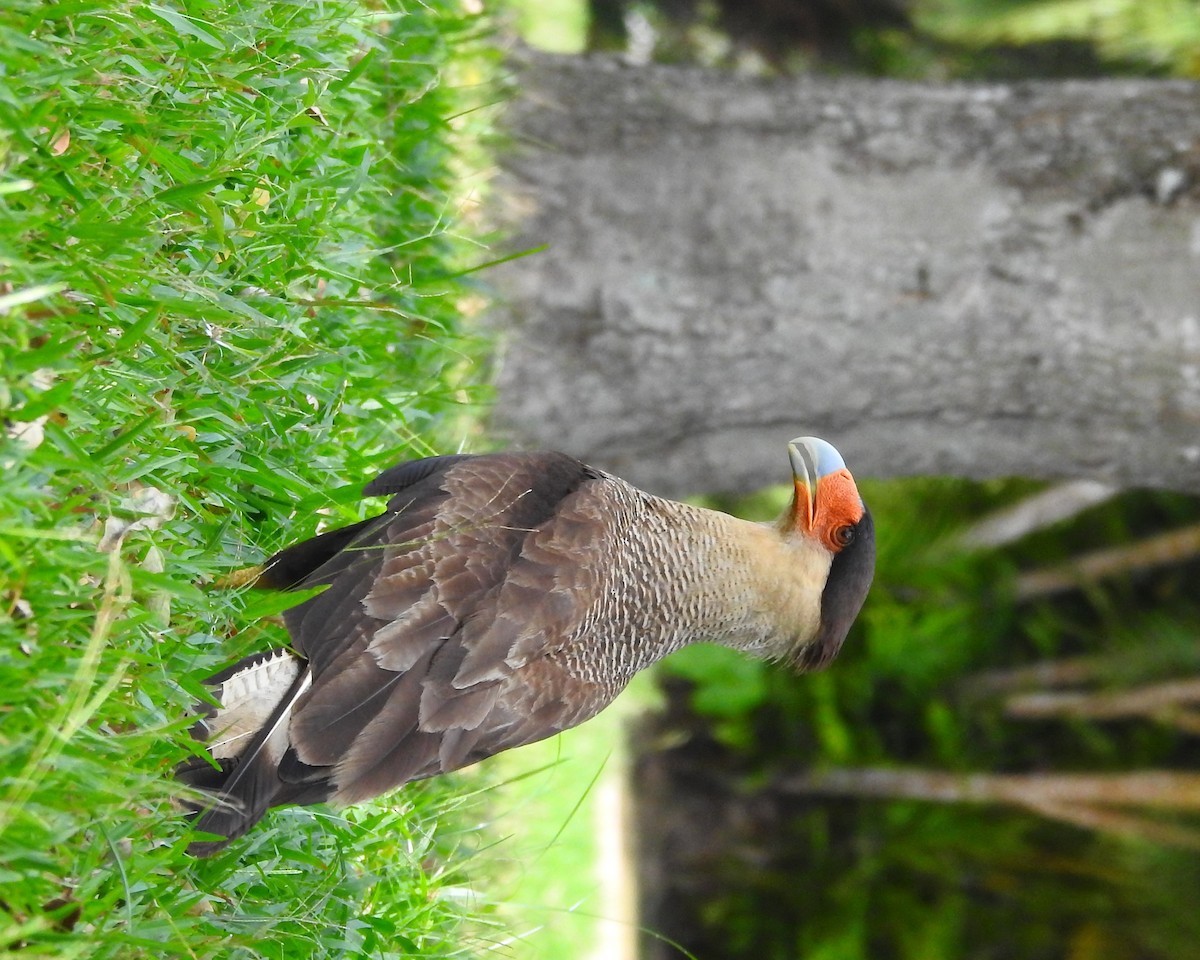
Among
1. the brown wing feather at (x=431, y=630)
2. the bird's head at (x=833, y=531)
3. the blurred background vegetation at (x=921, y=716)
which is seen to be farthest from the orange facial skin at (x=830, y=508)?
the blurred background vegetation at (x=921, y=716)

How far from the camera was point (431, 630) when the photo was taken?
2.40m

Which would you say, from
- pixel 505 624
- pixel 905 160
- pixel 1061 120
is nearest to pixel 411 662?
pixel 505 624

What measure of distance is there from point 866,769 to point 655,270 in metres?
4.14

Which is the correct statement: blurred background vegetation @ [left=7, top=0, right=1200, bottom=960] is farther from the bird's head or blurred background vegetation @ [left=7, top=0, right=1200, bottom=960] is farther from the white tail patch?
the bird's head

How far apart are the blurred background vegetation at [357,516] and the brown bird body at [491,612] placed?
0.16 m

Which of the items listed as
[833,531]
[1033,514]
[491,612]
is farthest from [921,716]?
[491,612]

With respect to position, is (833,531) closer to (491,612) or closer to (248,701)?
(491,612)

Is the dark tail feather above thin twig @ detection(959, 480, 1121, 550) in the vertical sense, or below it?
above

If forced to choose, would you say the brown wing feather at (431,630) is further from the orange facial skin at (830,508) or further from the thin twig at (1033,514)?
the thin twig at (1033,514)

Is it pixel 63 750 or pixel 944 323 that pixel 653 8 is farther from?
pixel 63 750

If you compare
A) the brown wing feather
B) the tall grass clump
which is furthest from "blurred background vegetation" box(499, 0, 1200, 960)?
the brown wing feather

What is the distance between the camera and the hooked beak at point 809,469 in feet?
9.45

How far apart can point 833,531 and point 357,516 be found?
1297mm

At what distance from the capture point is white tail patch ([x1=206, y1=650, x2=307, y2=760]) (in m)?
2.38
